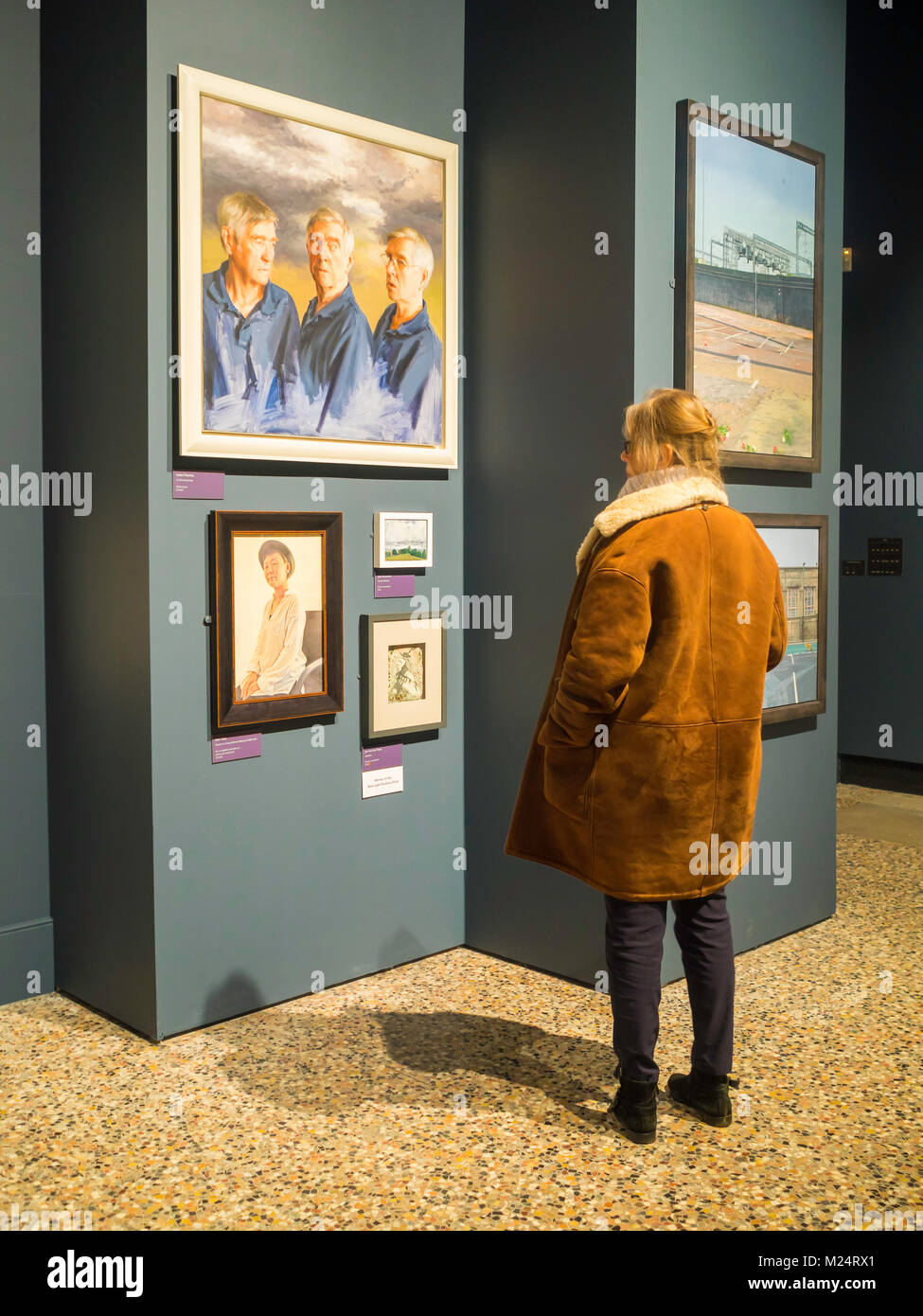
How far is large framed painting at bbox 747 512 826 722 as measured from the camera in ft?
13.3

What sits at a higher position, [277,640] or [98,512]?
[98,512]

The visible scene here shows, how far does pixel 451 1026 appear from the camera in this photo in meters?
3.41

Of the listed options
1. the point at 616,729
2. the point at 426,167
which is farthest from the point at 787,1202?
the point at 426,167

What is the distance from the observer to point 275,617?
11.4 feet

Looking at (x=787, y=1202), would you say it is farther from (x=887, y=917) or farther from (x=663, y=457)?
(x=887, y=917)

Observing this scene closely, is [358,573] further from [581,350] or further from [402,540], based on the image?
[581,350]

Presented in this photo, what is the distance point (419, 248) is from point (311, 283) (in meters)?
0.46

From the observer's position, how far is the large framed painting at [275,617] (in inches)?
132

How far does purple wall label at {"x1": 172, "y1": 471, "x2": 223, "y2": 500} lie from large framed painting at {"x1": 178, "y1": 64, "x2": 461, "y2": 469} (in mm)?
41

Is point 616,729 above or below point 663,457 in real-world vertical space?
below

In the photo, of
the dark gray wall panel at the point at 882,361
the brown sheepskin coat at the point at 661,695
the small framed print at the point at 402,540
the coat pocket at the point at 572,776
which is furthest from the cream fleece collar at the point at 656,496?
the dark gray wall panel at the point at 882,361

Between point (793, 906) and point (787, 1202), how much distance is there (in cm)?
186

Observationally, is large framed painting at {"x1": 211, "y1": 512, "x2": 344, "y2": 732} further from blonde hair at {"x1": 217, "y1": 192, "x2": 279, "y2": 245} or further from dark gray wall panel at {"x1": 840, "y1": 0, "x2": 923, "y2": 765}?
dark gray wall panel at {"x1": 840, "y1": 0, "x2": 923, "y2": 765}

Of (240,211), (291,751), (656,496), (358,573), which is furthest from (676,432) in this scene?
(291,751)
